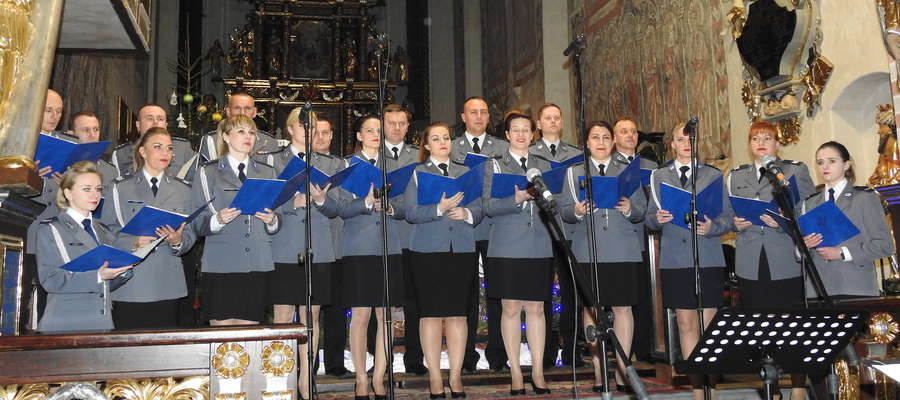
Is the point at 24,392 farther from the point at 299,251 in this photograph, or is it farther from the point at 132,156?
the point at 132,156

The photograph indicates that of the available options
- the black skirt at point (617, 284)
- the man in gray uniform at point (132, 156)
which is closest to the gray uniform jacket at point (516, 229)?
the black skirt at point (617, 284)

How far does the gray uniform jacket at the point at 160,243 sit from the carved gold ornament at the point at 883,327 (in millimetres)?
3351

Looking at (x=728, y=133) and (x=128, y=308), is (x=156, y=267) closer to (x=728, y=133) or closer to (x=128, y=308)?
(x=128, y=308)

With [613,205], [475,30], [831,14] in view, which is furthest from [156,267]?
[475,30]

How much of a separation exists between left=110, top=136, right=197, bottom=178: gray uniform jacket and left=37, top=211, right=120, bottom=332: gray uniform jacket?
1566mm

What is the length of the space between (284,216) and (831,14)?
4694 mm

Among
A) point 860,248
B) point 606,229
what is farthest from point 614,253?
point 860,248

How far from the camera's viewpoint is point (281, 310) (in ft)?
15.4

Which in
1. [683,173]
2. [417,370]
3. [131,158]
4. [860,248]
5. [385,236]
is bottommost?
[417,370]

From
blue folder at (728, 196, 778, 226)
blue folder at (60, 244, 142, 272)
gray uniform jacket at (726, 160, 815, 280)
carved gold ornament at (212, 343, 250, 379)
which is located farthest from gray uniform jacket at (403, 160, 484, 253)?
carved gold ornament at (212, 343, 250, 379)

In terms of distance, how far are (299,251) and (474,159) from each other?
1188 mm

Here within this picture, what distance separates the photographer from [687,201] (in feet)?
15.5

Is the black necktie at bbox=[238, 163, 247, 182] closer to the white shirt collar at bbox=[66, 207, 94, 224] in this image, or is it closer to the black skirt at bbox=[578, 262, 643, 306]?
the white shirt collar at bbox=[66, 207, 94, 224]

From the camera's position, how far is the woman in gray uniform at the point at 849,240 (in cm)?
453
